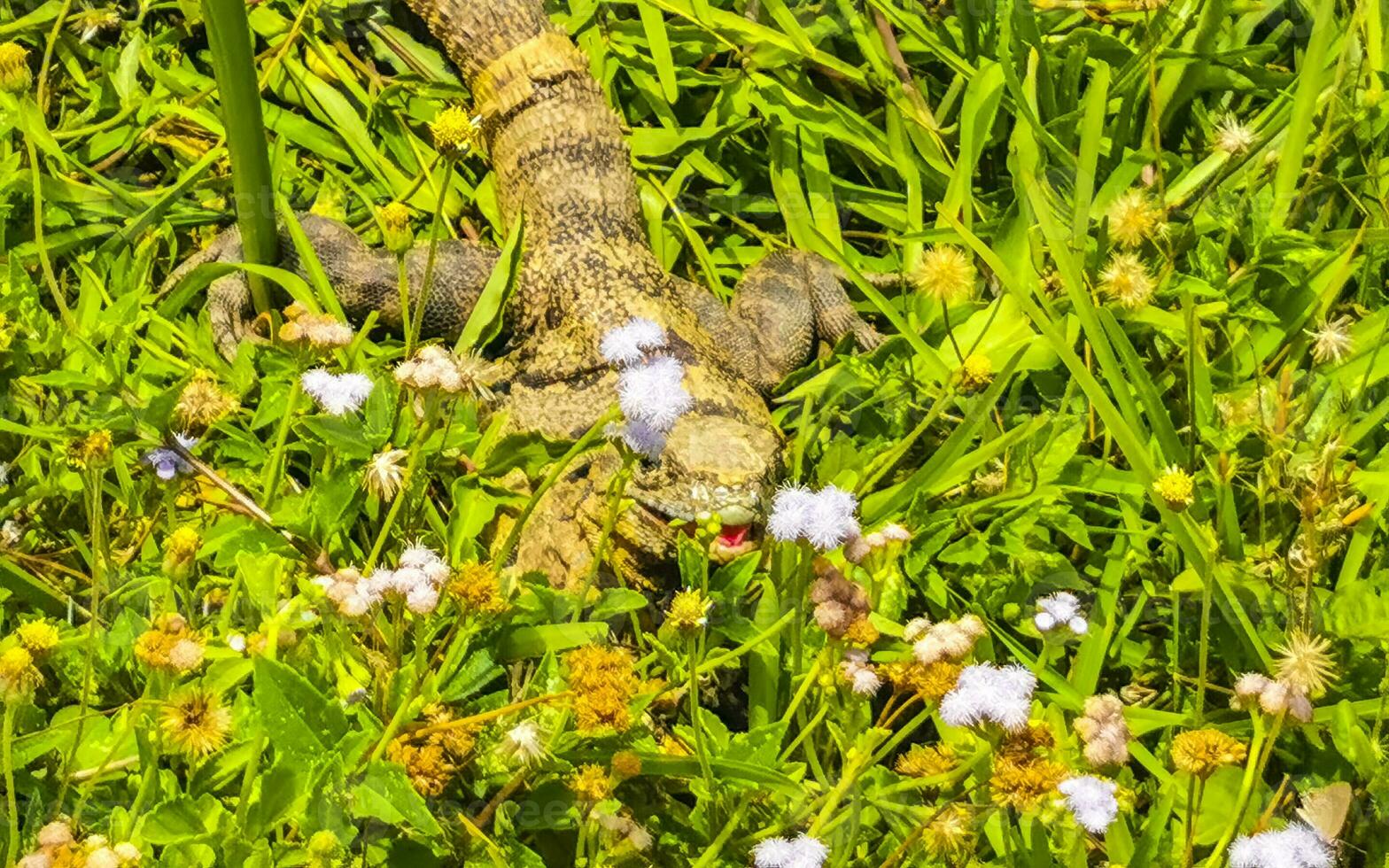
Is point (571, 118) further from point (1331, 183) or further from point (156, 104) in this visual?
point (1331, 183)

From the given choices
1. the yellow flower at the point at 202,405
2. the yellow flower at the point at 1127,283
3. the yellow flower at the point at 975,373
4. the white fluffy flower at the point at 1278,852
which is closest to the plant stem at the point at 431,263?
the yellow flower at the point at 202,405

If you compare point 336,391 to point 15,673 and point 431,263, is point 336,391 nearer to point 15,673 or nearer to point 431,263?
point 431,263

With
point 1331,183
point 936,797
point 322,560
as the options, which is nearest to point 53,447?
point 322,560

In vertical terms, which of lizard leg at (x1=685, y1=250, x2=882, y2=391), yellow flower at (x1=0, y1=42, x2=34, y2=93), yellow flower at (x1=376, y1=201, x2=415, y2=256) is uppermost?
yellow flower at (x1=0, y1=42, x2=34, y2=93)

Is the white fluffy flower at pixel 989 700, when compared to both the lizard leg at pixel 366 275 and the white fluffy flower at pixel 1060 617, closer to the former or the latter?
the white fluffy flower at pixel 1060 617

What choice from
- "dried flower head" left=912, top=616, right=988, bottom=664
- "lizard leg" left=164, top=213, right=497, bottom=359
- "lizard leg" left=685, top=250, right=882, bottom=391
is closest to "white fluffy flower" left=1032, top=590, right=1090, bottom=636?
"dried flower head" left=912, top=616, right=988, bottom=664

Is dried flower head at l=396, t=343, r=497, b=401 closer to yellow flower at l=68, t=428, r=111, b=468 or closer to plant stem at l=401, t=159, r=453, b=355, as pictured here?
plant stem at l=401, t=159, r=453, b=355
